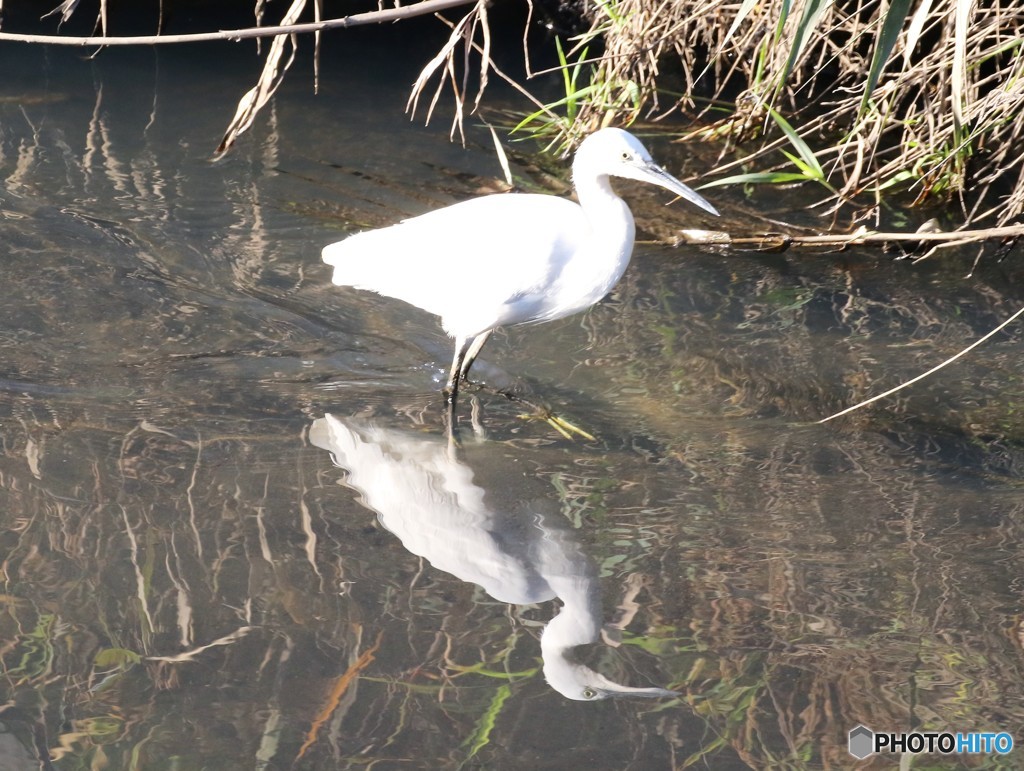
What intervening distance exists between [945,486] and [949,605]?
1.83ft

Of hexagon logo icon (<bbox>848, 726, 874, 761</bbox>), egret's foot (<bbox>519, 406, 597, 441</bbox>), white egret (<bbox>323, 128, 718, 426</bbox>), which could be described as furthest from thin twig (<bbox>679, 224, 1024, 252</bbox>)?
hexagon logo icon (<bbox>848, 726, 874, 761</bbox>)

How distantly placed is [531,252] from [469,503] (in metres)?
0.80

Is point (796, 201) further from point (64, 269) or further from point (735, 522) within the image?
point (64, 269)

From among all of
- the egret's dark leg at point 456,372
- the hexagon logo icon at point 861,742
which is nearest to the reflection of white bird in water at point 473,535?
the egret's dark leg at point 456,372

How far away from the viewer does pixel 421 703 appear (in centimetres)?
222

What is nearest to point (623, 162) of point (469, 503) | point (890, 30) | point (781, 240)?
point (469, 503)

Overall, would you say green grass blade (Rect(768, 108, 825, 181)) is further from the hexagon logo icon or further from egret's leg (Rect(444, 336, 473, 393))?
the hexagon logo icon

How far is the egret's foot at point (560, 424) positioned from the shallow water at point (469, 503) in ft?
0.15

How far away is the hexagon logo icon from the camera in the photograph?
2.16m

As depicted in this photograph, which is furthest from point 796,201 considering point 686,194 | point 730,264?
point 686,194

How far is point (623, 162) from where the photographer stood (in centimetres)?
323

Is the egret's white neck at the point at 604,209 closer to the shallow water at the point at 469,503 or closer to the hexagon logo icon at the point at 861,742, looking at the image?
the shallow water at the point at 469,503

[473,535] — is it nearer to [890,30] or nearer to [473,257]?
[473,257]

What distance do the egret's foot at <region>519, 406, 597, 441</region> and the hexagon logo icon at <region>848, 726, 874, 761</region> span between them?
127 centimetres
